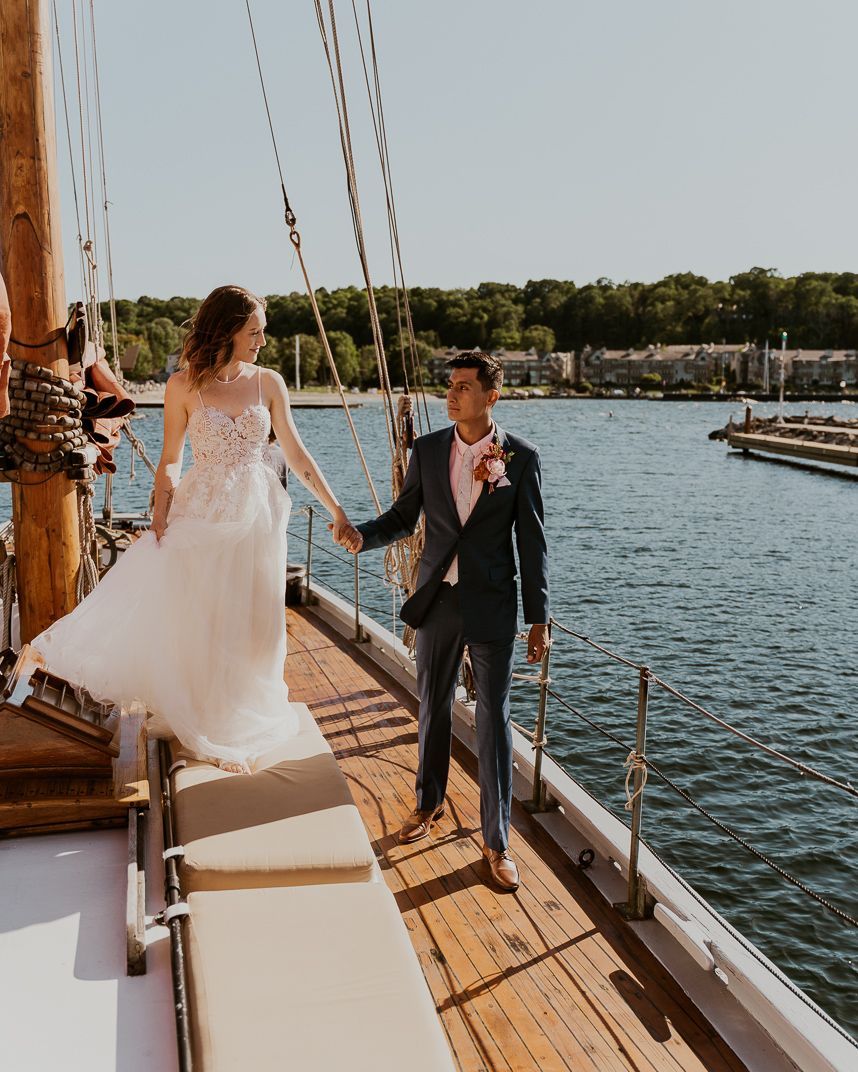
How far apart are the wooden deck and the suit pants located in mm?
176

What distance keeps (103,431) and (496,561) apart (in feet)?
5.82

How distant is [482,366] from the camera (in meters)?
3.21

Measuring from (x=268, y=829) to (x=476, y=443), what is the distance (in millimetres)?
1376

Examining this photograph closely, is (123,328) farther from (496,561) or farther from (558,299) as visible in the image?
(496,561)

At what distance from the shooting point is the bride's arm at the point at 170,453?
11.2 feet

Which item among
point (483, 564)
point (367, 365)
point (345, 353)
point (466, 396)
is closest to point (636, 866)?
point (483, 564)

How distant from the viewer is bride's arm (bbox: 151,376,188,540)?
3410mm

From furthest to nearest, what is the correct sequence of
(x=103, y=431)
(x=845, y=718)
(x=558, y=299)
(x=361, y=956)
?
(x=558, y=299), (x=845, y=718), (x=103, y=431), (x=361, y=956)

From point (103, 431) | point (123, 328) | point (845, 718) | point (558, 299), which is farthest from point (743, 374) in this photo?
point (103, 431)

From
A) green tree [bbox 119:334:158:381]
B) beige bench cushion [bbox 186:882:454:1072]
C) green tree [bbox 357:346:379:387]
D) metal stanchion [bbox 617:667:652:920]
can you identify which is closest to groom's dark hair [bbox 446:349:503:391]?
metal stanchion [bbox 617:667:652:920]

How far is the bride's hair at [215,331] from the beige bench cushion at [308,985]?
1.72 meters

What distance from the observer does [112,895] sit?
2.60 meters

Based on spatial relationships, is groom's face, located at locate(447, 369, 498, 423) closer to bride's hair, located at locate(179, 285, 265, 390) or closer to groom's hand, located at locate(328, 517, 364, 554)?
groom's hand, located at locate(328, 517, 364, 554)

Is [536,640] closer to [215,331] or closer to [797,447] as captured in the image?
[215,331]
